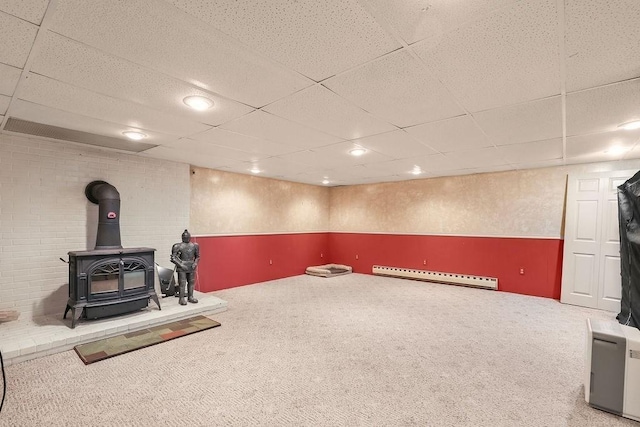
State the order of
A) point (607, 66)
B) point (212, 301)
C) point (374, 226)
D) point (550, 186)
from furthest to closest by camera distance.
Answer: point (374, 226)
point (550, 186)
point (212, 301)
point (607, 66)

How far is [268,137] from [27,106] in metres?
2.11

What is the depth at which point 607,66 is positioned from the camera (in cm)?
175

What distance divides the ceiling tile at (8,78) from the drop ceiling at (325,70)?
0.01 meters

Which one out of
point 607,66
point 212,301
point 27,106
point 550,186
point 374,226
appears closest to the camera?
point 607,66

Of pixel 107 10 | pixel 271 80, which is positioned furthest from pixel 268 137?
pixel 107 10

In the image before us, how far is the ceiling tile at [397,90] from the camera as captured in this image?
5.96ft

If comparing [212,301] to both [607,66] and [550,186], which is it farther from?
[550,186]

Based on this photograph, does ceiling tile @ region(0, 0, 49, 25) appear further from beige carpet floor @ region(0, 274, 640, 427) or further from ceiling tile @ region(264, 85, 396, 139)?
beige carpet floor @ region(0, 274, 640, 427)

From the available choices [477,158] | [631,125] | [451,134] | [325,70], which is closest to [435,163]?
[477,158]

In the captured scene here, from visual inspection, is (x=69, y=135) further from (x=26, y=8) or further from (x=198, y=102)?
(x=26, y=8)

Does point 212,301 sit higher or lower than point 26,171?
lower

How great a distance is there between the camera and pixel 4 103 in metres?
2.42

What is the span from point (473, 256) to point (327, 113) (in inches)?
194

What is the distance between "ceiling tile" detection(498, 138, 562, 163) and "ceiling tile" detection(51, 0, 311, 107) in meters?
→ 3.14
